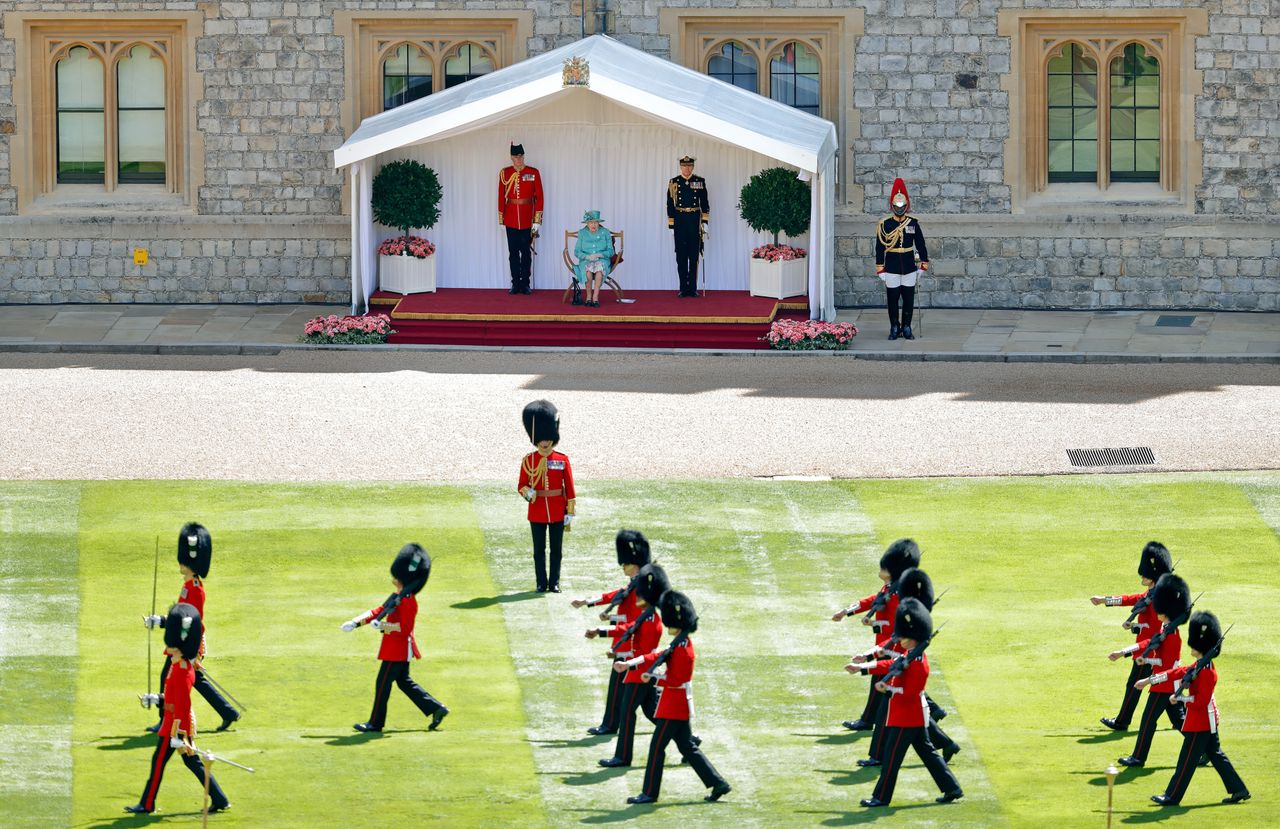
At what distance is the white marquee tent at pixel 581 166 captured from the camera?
2806 centimetres

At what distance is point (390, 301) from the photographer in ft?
93.4

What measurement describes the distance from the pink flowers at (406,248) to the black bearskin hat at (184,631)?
15.9 metres

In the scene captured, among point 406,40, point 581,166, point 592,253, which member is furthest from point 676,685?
point 406,40

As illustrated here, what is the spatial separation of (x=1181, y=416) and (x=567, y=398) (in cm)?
593

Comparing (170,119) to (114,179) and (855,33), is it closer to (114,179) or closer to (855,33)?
(114,179)

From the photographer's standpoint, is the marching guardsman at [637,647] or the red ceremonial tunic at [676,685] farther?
the marching guardsman at [637,647]

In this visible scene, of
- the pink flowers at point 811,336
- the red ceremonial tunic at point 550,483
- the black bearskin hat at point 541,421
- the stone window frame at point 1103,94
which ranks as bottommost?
the red ceremonial tunic at point 550,483

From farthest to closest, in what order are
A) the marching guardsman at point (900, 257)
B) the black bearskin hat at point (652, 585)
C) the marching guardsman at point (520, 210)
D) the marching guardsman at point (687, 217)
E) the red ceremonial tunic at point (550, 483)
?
the marching guardsman at point (520, 210) < the marching guardsman at point (687, 217) < the marching guardsman at point (900, 257) < the red ceremonial tunic at point (550, 483) < the black bearskin hat at point (652, 585)

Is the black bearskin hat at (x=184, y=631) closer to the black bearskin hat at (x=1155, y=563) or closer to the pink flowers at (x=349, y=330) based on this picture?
the black bearskin hat at (x=1155, y=563)

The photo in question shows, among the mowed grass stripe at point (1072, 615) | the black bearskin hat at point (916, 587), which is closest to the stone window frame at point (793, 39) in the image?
the mowed grass stripe at point (1072, 615)

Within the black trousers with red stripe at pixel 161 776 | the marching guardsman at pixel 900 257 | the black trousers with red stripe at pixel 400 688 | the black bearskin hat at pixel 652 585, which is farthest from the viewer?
the marching guardsman at pixel 900 257

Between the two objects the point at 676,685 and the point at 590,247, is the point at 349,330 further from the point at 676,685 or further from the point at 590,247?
the point at 676,685

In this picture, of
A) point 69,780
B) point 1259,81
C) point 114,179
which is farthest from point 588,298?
point 69,780

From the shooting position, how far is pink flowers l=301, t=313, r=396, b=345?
2686 centimetres
